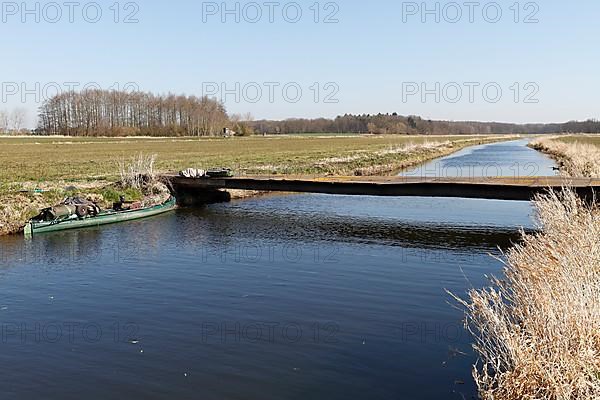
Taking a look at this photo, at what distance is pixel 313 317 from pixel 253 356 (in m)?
2.52

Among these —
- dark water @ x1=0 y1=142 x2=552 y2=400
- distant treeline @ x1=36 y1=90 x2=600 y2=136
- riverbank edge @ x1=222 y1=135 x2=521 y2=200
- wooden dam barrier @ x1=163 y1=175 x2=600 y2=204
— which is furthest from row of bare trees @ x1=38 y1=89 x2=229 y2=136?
dark water @ x1=0 y1=142 x2=552 y2=400

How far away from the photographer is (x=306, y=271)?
56.9 ft

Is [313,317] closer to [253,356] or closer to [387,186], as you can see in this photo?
[253,356]

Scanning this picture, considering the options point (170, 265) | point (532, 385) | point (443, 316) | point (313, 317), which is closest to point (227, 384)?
point (313, 317)

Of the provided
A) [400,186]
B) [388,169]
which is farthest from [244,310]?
[388,169]

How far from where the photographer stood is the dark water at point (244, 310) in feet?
32.2

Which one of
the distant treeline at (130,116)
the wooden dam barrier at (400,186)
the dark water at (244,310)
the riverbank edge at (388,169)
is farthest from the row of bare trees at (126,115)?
the dark water at (244,310)

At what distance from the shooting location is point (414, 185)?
26.1 m

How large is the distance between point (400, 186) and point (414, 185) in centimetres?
60

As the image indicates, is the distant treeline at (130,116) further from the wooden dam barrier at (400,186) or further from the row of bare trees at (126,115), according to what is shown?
the wooden dam barrier at (400,186)

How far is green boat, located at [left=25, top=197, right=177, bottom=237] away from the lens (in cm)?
2339

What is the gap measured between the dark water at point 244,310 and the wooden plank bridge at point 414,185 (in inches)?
56.0

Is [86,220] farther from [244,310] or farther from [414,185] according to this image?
[414,185]

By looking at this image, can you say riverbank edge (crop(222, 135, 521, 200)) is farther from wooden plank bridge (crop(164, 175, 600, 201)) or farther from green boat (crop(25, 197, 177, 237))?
green boat (crop(25, 197, 177, 237))
